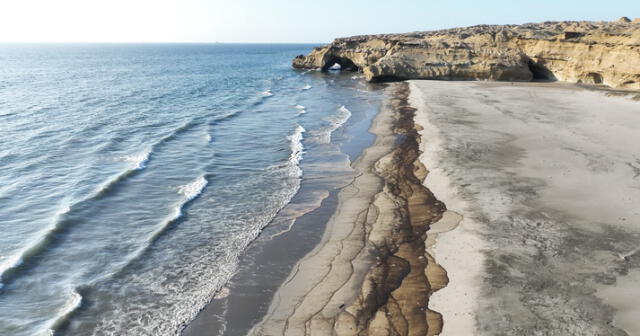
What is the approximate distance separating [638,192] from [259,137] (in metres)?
18.3

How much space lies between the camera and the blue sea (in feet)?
35.2

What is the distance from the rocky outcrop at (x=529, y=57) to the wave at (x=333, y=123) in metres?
17.2

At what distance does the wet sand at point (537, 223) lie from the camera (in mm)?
8930

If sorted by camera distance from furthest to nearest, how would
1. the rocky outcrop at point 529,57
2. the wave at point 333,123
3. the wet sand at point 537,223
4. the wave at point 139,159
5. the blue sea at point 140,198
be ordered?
the rocky outcrop at point 529,57, the wave at point 333,123, the wave at point 139,159, the blue sea at point 140,198, the wet sand at point 537,223

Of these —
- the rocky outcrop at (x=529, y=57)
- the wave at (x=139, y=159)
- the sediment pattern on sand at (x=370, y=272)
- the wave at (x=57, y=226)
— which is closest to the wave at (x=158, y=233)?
the wave at (x=57, y=226)

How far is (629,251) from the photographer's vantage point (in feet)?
36.6

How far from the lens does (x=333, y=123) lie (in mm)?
30906

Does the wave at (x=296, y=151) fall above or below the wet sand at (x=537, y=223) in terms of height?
below

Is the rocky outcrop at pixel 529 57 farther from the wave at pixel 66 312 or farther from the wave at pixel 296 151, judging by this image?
the wave at pixel 66 312

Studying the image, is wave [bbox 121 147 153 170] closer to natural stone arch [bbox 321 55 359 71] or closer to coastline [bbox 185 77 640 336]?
coastline [bbox 185 77 640 336]

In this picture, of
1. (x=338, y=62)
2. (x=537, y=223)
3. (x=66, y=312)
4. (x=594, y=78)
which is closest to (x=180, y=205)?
(x=66, y=312)

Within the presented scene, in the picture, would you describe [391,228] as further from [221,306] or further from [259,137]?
[259,137]

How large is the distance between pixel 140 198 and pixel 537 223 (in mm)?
13207

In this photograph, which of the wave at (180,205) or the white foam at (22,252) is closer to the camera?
the white foam at (22,252)
